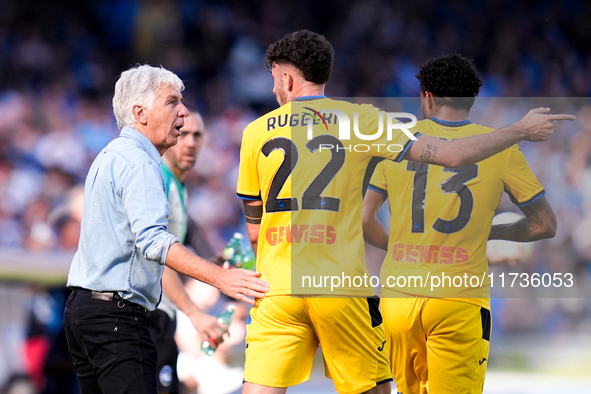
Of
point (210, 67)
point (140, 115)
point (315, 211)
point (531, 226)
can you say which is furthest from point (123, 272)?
point (210, 67)

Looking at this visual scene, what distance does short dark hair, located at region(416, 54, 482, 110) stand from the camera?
3.09m

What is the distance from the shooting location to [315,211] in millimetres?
2744

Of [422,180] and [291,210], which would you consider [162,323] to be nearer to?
[291,210]

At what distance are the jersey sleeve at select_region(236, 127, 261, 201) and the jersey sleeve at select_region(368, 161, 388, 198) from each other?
28.2 inches

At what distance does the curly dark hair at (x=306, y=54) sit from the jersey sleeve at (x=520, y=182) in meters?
1.02

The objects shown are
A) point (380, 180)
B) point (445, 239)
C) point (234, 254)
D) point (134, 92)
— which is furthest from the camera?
point (234, 254)

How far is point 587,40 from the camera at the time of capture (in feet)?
25.7

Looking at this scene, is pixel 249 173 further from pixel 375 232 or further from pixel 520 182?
pixel 520 182

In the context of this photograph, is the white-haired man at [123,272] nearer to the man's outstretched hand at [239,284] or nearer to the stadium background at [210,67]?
the man's outstretched hand at [239,284]

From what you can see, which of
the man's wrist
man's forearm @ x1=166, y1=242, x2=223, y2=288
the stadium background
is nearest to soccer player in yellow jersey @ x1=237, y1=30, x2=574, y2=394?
the man's wrist

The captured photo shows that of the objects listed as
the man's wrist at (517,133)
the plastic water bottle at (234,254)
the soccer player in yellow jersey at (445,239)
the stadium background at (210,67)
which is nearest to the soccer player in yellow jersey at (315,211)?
the man's wrist at (517,133)

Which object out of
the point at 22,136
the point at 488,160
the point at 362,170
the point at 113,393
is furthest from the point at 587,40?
the point at 113,393

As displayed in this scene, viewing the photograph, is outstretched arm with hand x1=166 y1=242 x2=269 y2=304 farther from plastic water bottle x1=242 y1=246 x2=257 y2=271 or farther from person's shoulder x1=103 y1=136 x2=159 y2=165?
plastic water bottle x1=242 y1=246 x2=257 y2=271

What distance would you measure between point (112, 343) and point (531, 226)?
2183mm
